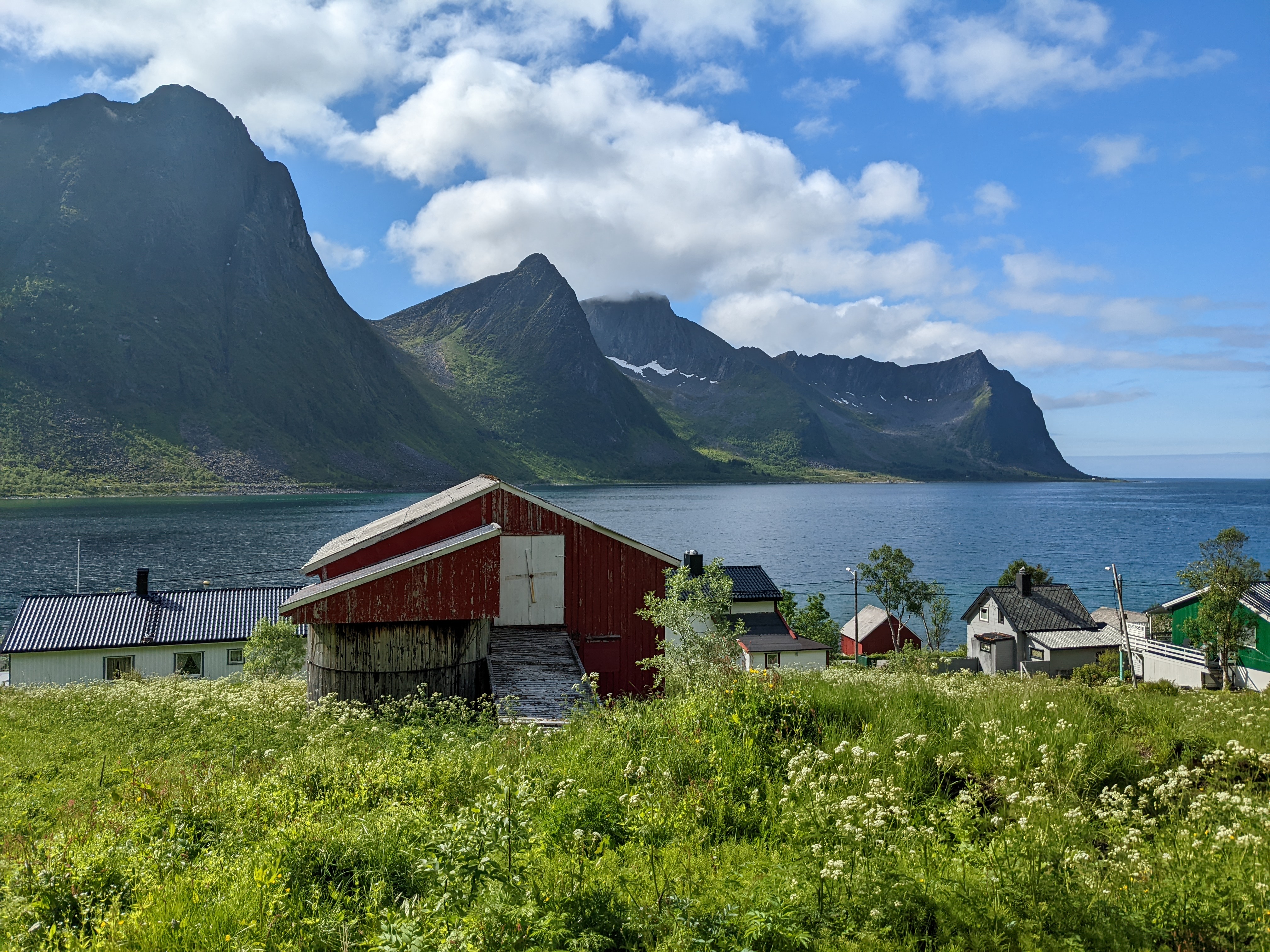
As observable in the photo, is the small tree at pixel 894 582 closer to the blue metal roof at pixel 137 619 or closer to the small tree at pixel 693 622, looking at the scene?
the small tree at pixel 693 622

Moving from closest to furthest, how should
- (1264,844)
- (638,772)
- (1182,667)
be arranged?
(1264,844) → (638,772) → (1182,667)

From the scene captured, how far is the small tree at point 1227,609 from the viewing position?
3912 cm

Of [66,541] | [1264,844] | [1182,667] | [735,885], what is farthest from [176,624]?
[66,541]

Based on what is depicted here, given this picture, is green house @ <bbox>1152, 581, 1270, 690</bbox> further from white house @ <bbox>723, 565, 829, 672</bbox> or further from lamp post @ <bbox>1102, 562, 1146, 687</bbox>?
white house @ <bbox>723, 565, 829, 672</bbox>

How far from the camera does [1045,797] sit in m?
6.03

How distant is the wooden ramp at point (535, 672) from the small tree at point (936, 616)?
50722mm

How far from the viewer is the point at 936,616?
64.0 metres

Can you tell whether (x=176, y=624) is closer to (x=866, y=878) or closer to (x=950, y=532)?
(x=866, y=878)

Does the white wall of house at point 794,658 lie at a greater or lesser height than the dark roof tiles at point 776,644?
lesser

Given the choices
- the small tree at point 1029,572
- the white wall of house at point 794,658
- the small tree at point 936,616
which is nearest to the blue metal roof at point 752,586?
the white wall of house at point 794,658

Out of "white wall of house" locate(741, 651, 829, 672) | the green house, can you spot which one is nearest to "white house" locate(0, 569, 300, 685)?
"white wall of house" locate(741, 651, 829, 672)

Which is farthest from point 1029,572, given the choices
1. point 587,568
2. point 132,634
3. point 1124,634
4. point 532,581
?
point 132,634

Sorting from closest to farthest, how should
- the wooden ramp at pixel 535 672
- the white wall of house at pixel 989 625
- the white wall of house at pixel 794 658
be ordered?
the wooden ramp at pixel 535 672, the white wall of house at pixel 794 658, the white wall of house at pixel 989 625

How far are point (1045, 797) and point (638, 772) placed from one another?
368 cm
